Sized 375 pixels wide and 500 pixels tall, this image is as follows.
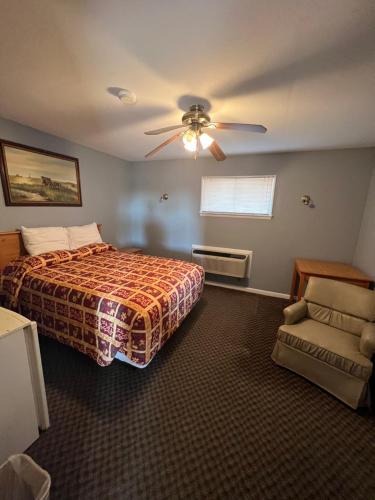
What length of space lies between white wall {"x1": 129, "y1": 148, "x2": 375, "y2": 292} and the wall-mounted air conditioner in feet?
0.44

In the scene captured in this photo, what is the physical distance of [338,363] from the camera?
4.96 feet

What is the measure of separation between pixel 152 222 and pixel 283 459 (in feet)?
12.4

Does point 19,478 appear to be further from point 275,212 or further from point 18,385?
point 275,212

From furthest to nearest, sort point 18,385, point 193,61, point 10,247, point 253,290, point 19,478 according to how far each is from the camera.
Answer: point 253,290 → point 10,247 → point 193,61 → point 18,385 → point 19,478

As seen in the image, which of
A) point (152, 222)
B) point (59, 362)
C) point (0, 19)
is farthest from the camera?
point (152, 222)

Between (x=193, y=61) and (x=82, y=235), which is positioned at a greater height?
(x=193, y=61)

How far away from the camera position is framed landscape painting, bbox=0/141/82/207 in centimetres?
233

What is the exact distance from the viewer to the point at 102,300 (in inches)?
64.7

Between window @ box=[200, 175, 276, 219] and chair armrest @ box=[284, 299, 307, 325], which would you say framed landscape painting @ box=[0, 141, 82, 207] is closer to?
window @ box=[200, 175, 276, 219]

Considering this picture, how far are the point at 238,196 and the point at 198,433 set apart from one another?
10.3ft

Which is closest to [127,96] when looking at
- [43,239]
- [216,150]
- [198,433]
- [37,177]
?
[216,150]

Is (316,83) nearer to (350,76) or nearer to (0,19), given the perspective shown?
(350,76)

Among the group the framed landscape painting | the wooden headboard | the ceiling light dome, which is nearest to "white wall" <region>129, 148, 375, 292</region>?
the framed landscape painting

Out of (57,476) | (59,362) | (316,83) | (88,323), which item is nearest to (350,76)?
(316,83)
